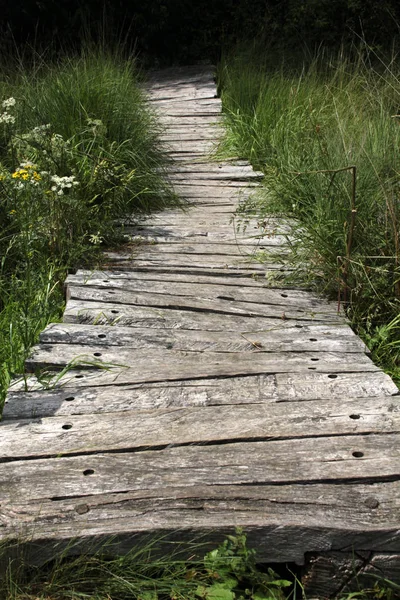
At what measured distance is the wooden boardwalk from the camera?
198 cm

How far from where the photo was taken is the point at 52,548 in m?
1.92

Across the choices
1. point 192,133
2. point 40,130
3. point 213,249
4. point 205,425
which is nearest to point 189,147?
point 192,133

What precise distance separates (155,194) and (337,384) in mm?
2563

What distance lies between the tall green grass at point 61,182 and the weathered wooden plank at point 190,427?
502 millimetres

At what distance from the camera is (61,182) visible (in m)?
3.67

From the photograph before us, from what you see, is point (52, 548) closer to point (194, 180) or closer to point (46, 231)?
point (46, 231)

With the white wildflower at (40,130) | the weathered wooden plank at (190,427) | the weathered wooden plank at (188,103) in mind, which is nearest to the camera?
the weathered wooden plank at (190,427)

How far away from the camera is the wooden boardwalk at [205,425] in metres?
1.98

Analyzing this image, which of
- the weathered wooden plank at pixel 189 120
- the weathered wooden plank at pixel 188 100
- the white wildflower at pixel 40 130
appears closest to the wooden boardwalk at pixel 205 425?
the white wildflower at pixel 40 130

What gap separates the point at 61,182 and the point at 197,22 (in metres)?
8.09

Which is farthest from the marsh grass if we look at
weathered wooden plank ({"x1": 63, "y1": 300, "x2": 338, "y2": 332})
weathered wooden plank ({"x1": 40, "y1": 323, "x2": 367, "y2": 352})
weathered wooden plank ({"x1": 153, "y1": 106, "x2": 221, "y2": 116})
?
weathered wooden plank ({"x1": 153, "y1": 106, "x2": 221, "y2": 116})

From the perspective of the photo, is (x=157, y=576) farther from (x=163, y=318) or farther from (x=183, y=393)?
(x=163, y=318)

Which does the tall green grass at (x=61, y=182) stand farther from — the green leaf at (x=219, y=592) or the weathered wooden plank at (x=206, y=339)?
the green leaf at (x=219, y=592)

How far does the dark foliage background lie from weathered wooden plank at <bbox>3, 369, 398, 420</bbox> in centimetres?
787
